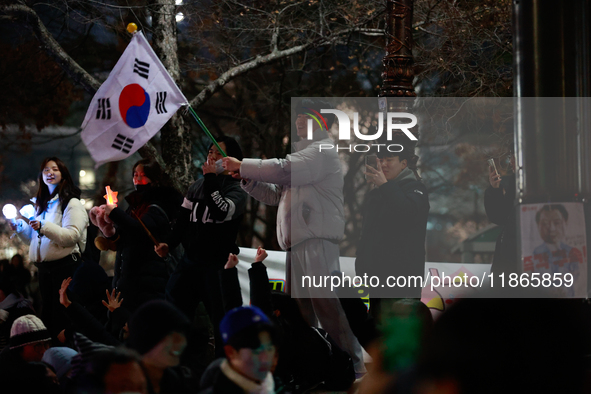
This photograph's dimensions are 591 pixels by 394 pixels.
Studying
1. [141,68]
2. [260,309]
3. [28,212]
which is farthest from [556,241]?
[28,212]

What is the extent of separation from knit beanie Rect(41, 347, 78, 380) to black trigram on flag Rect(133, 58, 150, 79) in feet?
7.51

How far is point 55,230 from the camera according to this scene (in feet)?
21.0

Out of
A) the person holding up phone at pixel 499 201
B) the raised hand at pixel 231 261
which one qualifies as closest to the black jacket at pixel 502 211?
the person holding up phone at pixel 499 201

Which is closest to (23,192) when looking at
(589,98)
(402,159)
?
(402,159)

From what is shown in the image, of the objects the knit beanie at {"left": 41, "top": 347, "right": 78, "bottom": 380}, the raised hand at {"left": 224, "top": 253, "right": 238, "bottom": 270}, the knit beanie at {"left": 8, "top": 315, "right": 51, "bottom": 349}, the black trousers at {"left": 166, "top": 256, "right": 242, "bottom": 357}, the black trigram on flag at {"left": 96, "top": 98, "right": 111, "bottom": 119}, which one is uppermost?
the black trigram on flag at {"left": 96, "top": 98, "right": 111, "bottom": 119}

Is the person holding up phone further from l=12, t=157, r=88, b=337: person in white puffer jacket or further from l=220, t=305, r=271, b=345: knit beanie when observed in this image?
l=12, t=157, r=88, b=337: person in white puffer jacket

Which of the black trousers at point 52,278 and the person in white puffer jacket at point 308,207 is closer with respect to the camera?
the person in white puffer jacket at point 308,207

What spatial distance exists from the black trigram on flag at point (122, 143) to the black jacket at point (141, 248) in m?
0.76

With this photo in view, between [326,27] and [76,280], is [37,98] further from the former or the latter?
[76,280]

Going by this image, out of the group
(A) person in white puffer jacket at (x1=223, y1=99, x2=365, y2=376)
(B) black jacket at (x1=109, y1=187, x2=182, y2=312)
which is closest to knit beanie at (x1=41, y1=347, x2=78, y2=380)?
(B) black jacket at (x1=109, y1=187, x2=182, y2=312)

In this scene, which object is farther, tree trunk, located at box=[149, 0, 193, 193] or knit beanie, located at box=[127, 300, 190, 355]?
tree trunk, located at box=[149, 0, 193, 193]

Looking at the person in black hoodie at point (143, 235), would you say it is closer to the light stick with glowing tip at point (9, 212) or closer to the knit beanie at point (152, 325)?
the light stick with glowing tip at point (9, 212)

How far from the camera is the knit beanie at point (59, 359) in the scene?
406 cm

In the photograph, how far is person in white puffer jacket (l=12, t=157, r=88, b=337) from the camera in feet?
21.1
